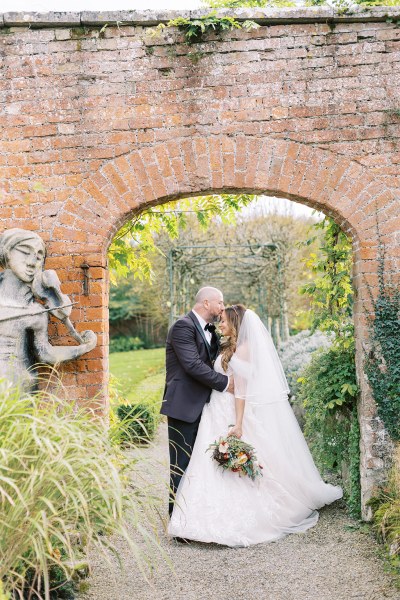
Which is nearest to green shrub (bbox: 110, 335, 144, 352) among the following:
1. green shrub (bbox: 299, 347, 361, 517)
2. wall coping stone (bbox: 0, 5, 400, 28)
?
green shrub (bbox: 299, 347, 361, 517)

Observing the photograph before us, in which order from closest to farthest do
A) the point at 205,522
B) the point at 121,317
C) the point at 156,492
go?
the point at 205,522, the point at 156,492, the point at 121,317

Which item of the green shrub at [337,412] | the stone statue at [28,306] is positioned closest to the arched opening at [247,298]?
the green shrub at [337,412]

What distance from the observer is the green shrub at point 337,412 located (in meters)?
5.02

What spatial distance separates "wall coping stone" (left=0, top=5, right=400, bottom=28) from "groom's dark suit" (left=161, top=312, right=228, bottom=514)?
2.46 m

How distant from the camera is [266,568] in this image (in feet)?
13.6

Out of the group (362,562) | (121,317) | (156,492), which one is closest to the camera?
(362,562)

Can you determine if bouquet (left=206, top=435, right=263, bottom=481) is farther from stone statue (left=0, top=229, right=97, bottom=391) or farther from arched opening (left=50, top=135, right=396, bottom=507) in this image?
stone statue (left=0, top=229, right=97, bottom=391)

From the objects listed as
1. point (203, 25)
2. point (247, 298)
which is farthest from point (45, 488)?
point (247, 298)

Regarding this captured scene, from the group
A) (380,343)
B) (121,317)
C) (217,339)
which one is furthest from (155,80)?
(121,317)

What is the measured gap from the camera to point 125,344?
89.8 ft

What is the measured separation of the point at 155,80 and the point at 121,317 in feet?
76.8

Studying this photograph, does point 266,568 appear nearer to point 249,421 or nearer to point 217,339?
point 249,421

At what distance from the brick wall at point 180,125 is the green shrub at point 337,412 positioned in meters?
0.18

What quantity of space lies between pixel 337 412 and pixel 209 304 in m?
1.52
